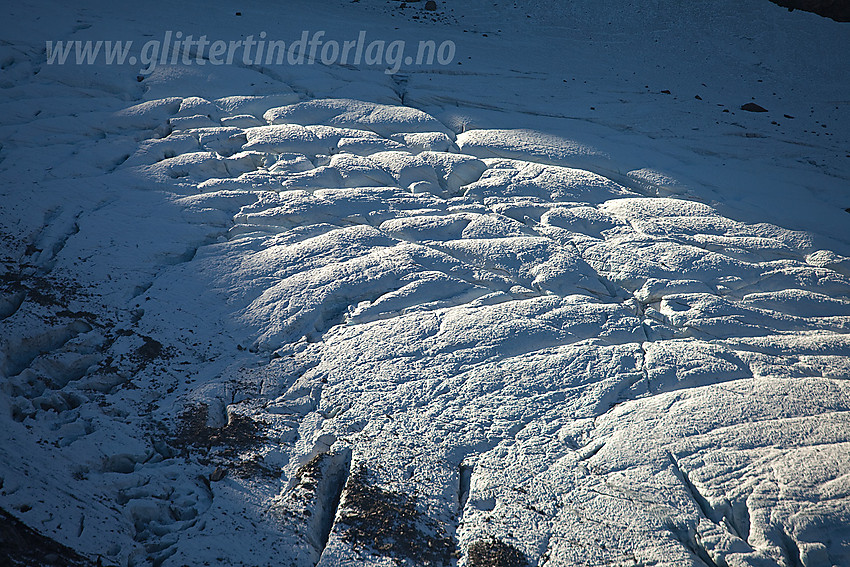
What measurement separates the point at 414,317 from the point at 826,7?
19.9 ft

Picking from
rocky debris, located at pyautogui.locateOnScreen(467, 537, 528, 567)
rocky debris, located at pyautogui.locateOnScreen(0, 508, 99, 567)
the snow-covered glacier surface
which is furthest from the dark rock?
rocky debris, located at pyautogui.locateOnScreen(0, 508, 99, 567)

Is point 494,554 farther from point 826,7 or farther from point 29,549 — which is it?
point 826,7

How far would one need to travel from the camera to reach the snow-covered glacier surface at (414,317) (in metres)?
1.99

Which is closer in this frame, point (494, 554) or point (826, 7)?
point (494, 554)

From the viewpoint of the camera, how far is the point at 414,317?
9.08 feet

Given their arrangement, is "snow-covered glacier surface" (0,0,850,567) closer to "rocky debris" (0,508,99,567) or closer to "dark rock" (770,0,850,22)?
"rocky debris" (0,508,99,567)

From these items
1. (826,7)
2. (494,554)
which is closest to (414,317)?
(494,554)

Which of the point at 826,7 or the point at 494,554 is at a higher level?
the point at 826,7

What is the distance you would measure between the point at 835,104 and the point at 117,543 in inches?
228

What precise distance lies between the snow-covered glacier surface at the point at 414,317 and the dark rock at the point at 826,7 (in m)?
1.59

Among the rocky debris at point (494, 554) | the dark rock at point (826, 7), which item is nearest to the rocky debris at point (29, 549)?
the rocky debris at point (494, 554)

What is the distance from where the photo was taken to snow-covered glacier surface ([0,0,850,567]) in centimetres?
199

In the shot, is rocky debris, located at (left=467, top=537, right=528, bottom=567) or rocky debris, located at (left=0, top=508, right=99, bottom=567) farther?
rocky debris, located at (left=467, top=537, right=528, bottom=567)

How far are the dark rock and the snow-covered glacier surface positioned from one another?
1585 millimetres
